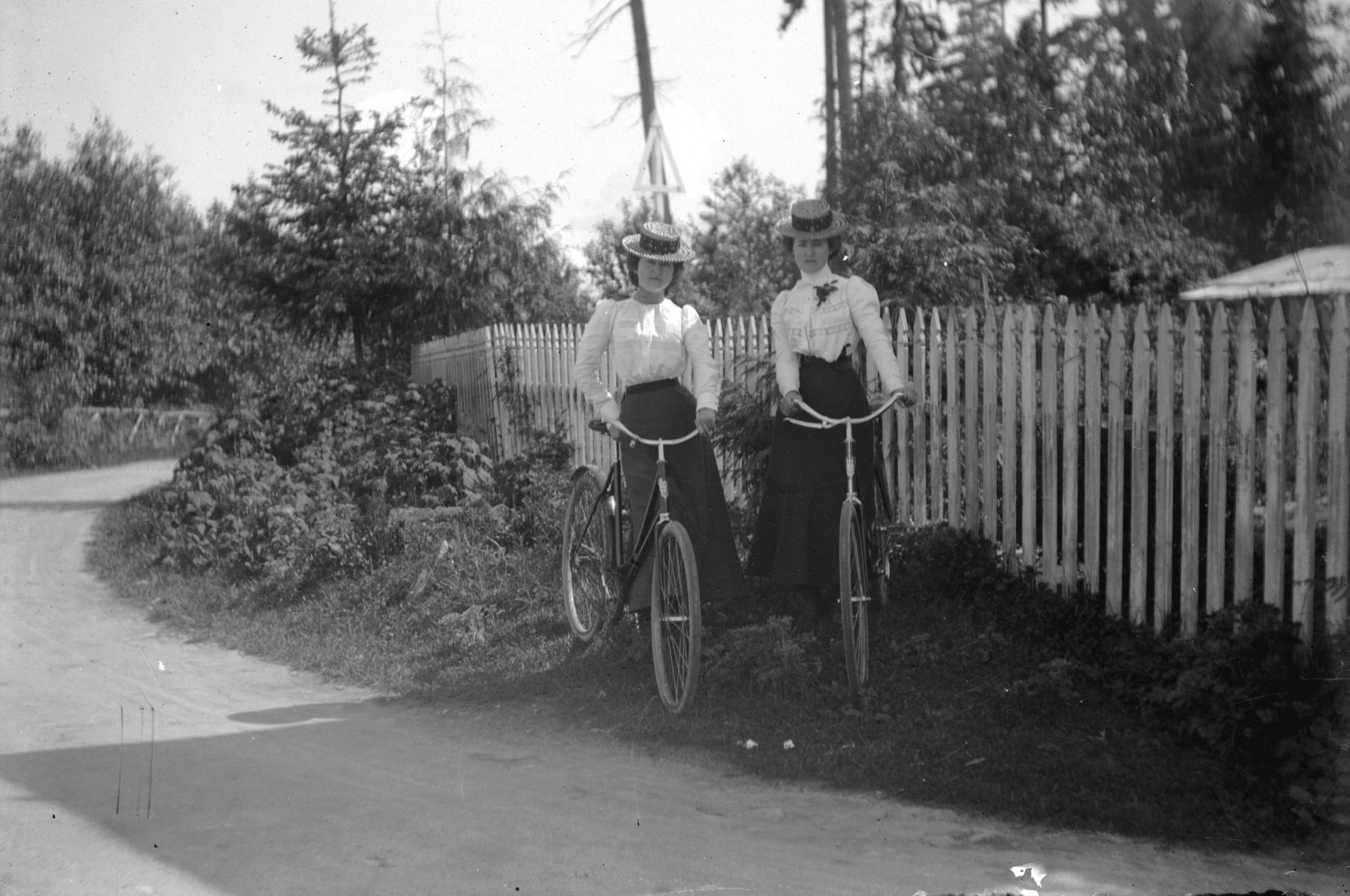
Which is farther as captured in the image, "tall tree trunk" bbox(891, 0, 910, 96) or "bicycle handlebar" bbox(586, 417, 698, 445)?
"tall tree trunk" bbox(891, 0, 910, 96)

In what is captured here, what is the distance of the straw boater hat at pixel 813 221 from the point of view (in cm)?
575

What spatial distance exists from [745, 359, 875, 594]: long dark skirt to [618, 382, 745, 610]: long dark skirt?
267 mm

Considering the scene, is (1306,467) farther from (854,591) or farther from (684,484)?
(684,484)

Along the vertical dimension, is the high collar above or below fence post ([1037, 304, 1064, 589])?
above

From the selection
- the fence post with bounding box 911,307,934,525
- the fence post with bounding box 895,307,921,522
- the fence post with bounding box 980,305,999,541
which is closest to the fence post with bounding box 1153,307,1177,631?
the fence post with bounding box 980,305,999,541

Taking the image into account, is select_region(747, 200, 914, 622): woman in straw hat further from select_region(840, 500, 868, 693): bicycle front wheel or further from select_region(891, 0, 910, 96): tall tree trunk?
select_region(891, 0, 910, 96): tall tree trunk

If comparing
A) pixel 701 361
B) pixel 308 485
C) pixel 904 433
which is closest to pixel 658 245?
pixel 701 361

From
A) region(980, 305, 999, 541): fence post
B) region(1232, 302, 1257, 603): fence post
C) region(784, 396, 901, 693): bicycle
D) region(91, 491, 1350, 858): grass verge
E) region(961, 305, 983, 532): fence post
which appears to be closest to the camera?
region(91, 491, 1350, 858): grass verge

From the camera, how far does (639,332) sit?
19.4 feet

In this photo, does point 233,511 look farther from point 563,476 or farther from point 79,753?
point 79,753

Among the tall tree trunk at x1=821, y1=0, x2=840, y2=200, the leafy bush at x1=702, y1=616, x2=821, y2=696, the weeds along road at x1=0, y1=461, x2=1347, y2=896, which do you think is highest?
the tall tree trunk at x1=821, y1=0, x2=840, y2=200

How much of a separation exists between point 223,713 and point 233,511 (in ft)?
15.5

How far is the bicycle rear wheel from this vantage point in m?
6.40

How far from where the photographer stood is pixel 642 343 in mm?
5902
